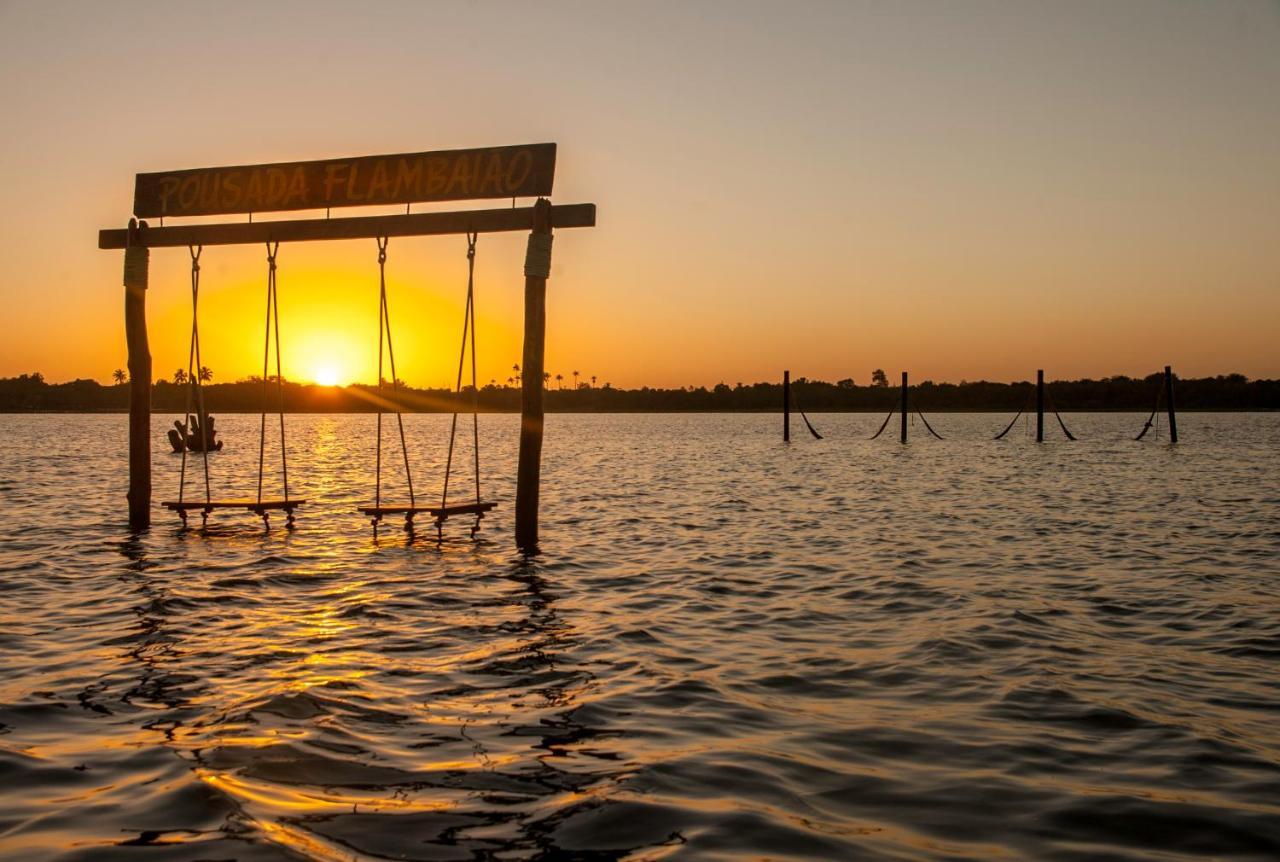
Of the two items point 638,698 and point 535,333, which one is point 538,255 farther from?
point 638,698

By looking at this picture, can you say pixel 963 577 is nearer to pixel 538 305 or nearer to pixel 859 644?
pixel 859 644

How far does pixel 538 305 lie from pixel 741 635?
5557 mm

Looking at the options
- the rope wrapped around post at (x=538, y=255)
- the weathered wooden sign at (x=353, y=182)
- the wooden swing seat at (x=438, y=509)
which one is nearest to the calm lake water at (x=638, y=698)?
the wooden swing seat at (x=438, y=509)

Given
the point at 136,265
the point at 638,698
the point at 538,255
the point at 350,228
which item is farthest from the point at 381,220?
the point at 638,698

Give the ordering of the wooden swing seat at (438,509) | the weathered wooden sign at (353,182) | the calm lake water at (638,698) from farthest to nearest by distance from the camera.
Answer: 1. the wooden swing seat at (438,509)
2. the weathered wooden sign at (353,182)
3. the calm lake water at (638,698)

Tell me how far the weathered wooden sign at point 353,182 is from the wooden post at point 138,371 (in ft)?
2.26

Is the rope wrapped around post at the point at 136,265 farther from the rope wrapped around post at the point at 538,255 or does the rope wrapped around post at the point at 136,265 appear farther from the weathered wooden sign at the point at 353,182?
the rope wrapped around post at the point at 538,255

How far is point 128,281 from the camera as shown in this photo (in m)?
14.6

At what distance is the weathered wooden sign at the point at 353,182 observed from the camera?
12.4m

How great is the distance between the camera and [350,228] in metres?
13.2

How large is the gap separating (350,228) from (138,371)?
4.32 metres

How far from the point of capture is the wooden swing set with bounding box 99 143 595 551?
12.4 m

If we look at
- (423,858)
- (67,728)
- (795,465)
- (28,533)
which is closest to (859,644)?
(423,858)

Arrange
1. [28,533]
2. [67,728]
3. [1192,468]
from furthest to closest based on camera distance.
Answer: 1. [1192,468]
2. [28,533]
3. [67,728]
